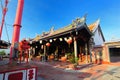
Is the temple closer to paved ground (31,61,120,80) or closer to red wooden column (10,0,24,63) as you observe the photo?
paved ground (31,61,120,80)

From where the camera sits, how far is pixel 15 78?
13.7ft

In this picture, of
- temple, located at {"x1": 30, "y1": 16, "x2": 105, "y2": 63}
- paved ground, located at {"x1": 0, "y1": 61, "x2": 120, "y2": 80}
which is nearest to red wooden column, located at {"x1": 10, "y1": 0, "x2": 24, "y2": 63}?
paved ground, located at {"x1": 0, "y1": 61, "x2": 120, "y2": 80}

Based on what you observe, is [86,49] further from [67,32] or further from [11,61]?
[11,61]

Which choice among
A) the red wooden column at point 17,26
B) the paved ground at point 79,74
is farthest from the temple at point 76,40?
the red wooden column at point 17,26

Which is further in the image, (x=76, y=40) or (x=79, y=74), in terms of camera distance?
(x=76, y=40)

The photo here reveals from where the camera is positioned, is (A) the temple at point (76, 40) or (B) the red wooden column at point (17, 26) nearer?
(B) the red wooden column at point (17, 26)

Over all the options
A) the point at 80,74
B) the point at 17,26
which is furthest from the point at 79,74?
the point at 17,26

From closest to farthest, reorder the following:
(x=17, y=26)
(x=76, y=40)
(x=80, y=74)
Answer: (x=17, y=26)
(x=80, y=74)
(x=76, y=40)

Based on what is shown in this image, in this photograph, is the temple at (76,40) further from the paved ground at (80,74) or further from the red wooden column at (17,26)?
the red wooden column at (17,26)

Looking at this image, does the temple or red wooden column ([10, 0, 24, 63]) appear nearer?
red wooden column ([10, 0, 24, 63])

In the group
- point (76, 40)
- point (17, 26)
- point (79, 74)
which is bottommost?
point (79, 74)

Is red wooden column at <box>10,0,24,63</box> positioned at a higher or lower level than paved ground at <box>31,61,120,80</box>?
higher

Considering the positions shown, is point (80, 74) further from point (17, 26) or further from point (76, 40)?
point (17, 26)

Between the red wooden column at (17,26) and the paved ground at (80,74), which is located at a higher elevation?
the red wooden column at (17,26)
